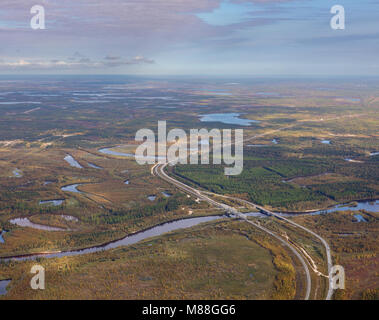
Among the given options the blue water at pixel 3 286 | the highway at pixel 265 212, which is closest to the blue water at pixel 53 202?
the highway at pixel 265 212

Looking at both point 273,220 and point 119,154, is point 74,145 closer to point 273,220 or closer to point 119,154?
point 119,154

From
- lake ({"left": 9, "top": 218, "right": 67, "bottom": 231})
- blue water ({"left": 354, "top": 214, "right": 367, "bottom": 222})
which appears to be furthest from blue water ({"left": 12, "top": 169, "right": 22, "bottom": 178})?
blue water ({"left": 354, "top": 214, "right": 367, "bottom": 222})

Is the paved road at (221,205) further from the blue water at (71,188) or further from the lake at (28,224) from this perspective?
the lake at (28,224)

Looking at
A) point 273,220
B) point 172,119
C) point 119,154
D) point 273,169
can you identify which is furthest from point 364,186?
point 172,119

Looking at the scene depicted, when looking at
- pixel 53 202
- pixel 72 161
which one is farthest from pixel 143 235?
pixel 72 161

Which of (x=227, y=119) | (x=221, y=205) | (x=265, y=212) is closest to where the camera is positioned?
(x=265, y=212)

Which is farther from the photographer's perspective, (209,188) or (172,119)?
(172,119)

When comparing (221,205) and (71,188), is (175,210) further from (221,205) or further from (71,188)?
(71,188)

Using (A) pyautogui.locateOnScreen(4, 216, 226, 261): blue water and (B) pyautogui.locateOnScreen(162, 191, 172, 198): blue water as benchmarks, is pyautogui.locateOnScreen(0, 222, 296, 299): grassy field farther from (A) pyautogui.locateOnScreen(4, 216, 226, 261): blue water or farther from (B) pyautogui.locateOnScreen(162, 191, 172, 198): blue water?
(B) pyautogui.locateOnScreen(162, 191, 172, 198): blue water
